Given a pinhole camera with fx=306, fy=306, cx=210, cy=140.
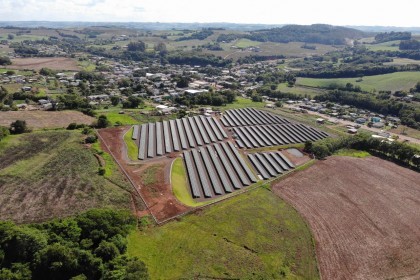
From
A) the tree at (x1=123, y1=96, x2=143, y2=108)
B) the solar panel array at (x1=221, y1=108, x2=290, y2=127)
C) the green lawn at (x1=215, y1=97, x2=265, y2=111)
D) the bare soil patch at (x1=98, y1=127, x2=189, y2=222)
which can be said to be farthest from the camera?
the green lawn at (x1=215, y1=97, x2=265, y2=111)

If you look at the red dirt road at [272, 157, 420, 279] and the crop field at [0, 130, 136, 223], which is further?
the crop field at [0, 130, 136, 223]

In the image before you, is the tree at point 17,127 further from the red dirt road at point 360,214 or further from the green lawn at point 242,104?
the green lawn at point 242,104

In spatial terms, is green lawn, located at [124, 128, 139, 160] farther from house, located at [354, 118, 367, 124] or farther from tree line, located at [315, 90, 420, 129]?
tree line, located at [315, 90, 420, 129]

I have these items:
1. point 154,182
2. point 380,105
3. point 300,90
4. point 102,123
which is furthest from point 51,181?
point 300,90

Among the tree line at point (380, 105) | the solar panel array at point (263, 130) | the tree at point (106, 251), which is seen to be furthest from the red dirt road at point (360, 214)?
the tree line at point (380, 105)

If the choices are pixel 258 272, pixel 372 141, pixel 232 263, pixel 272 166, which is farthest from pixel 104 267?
pixel 372 141

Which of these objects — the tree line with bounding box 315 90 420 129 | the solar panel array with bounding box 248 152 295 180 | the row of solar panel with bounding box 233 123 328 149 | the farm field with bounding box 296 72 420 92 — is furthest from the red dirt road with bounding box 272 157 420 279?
the farm field with bounding box 296 72 420 92
